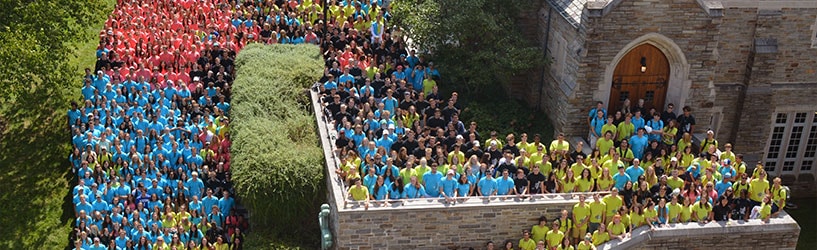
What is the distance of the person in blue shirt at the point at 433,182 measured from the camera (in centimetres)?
1894

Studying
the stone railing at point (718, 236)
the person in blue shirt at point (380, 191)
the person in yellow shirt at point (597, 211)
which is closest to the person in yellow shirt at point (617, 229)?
the stone railing at point (718, 236)

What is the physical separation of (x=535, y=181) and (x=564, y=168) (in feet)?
2.58

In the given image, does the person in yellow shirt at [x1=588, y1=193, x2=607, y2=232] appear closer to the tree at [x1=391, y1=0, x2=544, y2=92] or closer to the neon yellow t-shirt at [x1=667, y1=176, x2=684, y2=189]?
the neon yellow t-shirt at [x1=667, y1=176, x2=684, y2=189]

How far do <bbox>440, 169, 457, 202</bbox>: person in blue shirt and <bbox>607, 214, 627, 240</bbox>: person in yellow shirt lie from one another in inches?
128

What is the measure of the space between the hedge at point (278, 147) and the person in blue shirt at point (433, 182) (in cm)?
282

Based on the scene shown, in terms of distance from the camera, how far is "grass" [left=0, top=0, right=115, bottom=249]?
22250 mm

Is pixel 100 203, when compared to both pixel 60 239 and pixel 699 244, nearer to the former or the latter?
pixel 60 239

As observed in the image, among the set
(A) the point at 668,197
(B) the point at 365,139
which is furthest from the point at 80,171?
(A) the point at 668,197

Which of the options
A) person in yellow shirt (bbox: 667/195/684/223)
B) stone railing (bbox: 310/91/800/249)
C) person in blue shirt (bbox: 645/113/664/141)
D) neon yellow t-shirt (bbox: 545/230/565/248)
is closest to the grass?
stone railing (bbox: 310/91/800/249)

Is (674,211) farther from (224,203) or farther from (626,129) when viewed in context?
(224,203)

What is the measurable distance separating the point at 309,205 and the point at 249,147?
1914mm

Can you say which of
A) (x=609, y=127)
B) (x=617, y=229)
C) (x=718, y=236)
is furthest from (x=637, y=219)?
(x=609, y=127)

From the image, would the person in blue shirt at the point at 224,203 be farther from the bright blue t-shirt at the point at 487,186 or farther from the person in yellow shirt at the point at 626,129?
the person in yellow shirt at the point at 626,129

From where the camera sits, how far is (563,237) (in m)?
18.7
